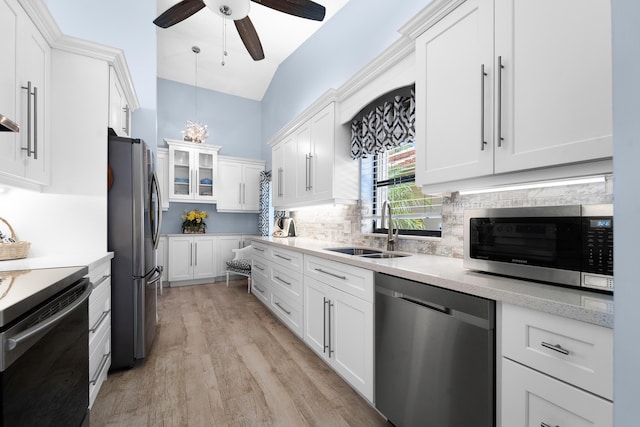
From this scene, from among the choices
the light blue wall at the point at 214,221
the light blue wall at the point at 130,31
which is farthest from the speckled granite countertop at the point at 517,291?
the light blue wall at the point at 214,221

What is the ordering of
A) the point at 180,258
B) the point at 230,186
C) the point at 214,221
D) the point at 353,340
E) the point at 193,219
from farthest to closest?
the point at 214,221, the point at 230,186, the point at 193,219, the point at 180,258, the point at 353,340

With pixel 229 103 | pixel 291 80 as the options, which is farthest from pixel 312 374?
pixel 229 103

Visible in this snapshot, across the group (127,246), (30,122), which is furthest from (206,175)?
(30,122)

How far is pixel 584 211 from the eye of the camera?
97 cm

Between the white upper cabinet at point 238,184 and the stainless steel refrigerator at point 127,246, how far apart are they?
3089 millimetres

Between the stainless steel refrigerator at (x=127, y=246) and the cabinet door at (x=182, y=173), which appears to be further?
the cabinet door at (x=182, y=173)

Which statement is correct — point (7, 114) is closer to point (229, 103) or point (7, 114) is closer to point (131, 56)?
point (131, 56)

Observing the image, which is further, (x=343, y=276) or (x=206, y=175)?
(x=206, y=175)

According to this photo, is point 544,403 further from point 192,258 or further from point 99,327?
point 192,258

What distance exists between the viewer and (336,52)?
11.3ft

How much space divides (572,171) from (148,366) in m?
2.90

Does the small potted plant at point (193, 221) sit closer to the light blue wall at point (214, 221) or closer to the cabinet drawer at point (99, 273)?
the light blue wall at point (214, 221)

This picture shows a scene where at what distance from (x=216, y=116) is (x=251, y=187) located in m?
1.54

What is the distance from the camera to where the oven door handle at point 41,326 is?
0.81 m
